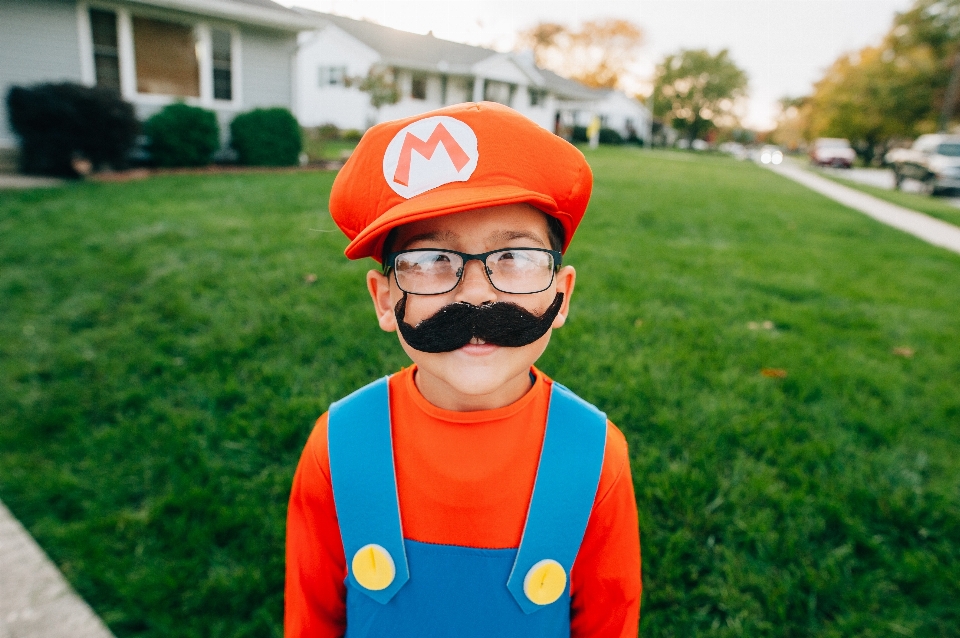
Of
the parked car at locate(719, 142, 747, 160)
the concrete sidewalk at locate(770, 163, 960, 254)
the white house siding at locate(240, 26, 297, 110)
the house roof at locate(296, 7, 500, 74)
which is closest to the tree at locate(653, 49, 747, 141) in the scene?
the parked car at locate(719, 142, 747, 160)

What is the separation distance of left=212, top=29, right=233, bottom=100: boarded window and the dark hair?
1353cm

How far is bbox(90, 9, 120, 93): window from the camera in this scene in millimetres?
11211

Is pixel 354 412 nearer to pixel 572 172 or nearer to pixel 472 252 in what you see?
pixel 472 252

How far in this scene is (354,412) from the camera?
1.26 metres

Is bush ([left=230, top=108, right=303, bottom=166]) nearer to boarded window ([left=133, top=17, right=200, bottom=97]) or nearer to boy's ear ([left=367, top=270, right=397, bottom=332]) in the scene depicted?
boarded window ([left=133, top=17, right=200, bottom=97])

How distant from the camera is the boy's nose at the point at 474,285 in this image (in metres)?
1.13

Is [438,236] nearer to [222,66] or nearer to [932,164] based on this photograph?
[222,66]

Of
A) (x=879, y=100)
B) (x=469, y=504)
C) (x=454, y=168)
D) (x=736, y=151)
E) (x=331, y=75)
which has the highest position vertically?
(x=879, y=100)

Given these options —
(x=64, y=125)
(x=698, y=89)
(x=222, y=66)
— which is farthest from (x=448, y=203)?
(x=698, y=89)

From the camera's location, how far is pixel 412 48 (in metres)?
27.8

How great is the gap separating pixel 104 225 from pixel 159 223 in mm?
491

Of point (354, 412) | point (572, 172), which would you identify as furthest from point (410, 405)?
point (572, 172)

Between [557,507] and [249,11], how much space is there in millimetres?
13470

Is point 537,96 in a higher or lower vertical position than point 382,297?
higher
